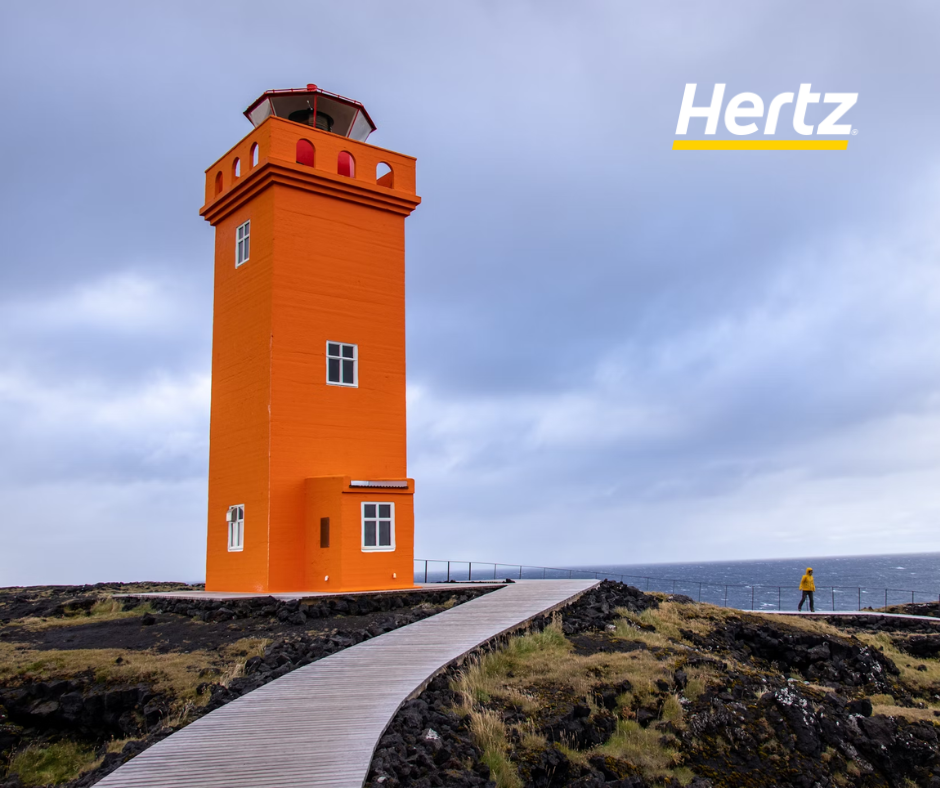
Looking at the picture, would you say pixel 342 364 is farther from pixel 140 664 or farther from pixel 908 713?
pixel 908 713

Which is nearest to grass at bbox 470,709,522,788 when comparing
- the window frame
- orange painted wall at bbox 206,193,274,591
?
the window frame

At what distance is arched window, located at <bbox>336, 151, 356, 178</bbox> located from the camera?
24766 millimetres

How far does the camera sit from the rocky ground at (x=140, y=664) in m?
12.8

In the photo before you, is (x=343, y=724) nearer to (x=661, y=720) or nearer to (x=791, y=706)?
(x=661, y=720)

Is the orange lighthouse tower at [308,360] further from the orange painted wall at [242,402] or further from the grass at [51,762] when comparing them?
the grass at [51,762]

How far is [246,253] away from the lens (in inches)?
952

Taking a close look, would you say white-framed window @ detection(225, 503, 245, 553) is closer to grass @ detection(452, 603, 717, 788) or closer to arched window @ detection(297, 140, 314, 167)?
arched window @ detection(297, 140, 314, 167)

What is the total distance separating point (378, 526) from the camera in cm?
2202

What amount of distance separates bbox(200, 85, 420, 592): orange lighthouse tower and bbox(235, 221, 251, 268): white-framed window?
65mm

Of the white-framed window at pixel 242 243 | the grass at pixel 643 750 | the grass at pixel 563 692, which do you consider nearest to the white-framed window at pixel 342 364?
the white-framed window at pixel 242 243

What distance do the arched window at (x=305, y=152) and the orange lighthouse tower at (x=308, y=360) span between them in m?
0.04

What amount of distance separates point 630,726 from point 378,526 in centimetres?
1118

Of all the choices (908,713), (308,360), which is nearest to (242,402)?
(308,360)

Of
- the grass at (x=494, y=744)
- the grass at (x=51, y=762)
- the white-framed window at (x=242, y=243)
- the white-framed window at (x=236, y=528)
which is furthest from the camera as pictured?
the white-framed window at (x=242, y=243)
